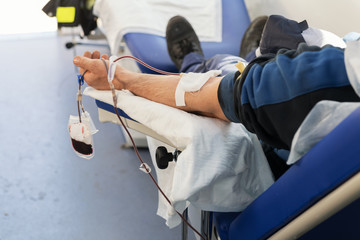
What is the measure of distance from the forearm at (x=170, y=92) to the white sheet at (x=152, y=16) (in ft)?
2.57

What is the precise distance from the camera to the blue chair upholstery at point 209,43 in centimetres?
176

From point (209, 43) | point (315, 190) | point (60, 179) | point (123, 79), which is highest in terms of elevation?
point (315, 190)

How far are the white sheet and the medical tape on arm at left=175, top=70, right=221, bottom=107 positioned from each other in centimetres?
91

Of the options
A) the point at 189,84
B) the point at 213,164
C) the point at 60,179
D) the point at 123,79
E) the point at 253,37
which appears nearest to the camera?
the point at 213,164

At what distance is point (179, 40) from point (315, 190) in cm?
124

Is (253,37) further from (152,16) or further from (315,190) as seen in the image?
(315,190)

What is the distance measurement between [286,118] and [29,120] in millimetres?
1651

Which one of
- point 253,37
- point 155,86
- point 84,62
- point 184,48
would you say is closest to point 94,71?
point 84,62

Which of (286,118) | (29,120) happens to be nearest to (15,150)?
(29,120)

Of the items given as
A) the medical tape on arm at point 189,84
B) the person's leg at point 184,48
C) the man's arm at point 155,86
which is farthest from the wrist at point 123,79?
the person's leg at point 184,48

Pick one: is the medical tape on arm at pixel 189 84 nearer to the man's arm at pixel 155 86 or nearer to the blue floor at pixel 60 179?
the man's arm at pixel 155 86

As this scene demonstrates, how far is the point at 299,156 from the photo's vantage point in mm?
663

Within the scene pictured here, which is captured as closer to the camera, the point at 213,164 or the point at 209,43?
the point at 213,164

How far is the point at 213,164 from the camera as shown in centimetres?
83
